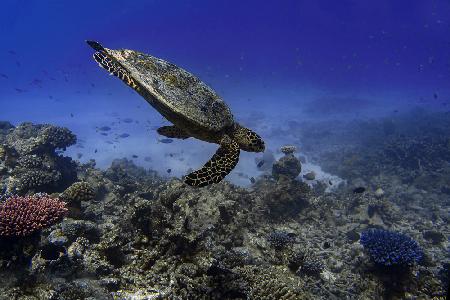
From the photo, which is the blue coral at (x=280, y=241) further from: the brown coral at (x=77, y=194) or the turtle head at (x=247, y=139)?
the brown coral at (x=77, y=194)

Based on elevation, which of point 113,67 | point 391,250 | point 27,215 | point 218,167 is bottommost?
point 27,215

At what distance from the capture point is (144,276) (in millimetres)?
5145

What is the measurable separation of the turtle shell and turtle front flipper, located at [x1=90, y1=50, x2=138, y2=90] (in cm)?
13

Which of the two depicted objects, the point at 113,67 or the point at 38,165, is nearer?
the point at 113,67

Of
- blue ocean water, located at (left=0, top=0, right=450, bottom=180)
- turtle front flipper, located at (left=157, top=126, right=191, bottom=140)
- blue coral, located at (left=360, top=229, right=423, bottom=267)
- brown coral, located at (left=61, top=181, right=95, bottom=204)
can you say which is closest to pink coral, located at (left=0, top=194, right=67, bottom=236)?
brown coral, located at (left=61, top=181, right=95, bottom=204)

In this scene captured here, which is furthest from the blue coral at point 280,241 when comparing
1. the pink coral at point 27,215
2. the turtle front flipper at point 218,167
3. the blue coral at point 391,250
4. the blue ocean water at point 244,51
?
the blue ocean water at point 244,51

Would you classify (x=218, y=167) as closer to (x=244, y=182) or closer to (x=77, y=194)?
(x=77, y=194)

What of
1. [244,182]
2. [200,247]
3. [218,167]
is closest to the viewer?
[218,167]

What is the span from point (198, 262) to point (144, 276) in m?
0.98

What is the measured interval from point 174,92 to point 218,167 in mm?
1633

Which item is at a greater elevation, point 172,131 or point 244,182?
point 244,182

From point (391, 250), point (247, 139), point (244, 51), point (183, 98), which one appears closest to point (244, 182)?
point (391, 250)

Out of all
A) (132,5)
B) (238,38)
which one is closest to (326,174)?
(238,38)

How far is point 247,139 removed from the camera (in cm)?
588
